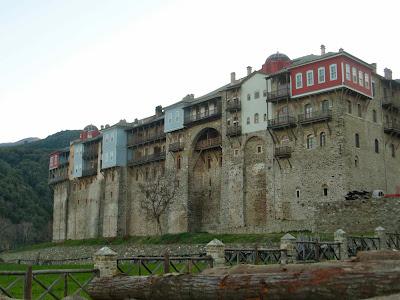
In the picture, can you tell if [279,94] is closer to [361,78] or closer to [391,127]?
[361,78]

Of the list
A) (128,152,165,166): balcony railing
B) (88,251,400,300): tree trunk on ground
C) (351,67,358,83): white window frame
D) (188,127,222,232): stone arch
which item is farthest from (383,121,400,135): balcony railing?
(88,251,400,300): tree trunk on ground

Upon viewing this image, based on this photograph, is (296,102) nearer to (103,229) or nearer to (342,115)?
(342,115)

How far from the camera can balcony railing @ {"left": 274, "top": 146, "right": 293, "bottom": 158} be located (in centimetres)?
4519

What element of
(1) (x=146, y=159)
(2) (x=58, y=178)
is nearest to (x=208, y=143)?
(1) (x=146, y=159)

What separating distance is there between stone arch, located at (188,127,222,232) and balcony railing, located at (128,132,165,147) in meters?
6.47

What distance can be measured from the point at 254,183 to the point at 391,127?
12.3 m

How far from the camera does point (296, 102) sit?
148ft

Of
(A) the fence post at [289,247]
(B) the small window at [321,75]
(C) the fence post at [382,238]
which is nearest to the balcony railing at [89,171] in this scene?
(B) the small window at [321,75]

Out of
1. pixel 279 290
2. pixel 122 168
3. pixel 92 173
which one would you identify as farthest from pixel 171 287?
pixel 92 173

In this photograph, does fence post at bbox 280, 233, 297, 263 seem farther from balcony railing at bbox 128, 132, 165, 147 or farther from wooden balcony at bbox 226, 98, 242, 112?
balcony railing at bbox 128, 132, 165, 147

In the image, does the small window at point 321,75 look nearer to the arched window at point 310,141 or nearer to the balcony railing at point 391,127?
the arched window at point 310,141

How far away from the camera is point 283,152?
45.3m

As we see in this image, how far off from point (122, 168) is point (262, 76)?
24026 mm

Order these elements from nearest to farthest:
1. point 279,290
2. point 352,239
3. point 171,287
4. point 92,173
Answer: point 279,290 → point 171,287 → point 352,239 → point 92,173
